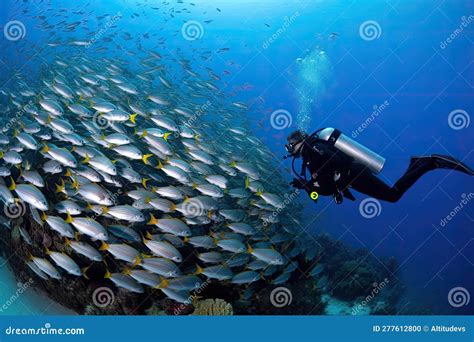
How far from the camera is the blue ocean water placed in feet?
62.5

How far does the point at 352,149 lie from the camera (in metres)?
5.78

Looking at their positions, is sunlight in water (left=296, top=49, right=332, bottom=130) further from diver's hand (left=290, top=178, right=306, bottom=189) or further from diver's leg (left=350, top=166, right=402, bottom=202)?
diver's hand (left=290, top=178, right=306, bottom=189)

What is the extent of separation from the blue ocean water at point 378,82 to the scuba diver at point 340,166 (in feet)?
33.8

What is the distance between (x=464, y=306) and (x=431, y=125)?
47.3ft

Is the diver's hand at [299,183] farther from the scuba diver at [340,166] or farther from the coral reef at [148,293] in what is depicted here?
the coral reef at [148,293]

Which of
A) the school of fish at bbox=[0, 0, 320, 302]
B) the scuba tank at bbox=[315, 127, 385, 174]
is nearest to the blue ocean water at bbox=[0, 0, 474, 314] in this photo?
the school of fish at bbox=[0, 0, 320, 302]

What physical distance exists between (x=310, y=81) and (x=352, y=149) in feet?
83.0

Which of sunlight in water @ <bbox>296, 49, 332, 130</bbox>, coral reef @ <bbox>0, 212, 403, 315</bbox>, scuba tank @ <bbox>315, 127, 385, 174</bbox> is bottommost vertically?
coral reef @ <bbox>0, 212, 403, 315</bbox>

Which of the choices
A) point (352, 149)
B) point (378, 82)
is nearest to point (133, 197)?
point (352, 149)

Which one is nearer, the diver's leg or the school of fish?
the school of fish

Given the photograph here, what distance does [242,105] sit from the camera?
9.44 metres

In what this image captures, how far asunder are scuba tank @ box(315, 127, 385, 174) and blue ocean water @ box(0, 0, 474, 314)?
10.9 m

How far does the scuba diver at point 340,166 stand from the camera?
5332mm

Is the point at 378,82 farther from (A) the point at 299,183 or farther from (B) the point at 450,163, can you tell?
(A) the point at 299,183
